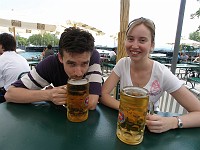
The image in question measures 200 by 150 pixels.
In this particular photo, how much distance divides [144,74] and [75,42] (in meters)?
0.65

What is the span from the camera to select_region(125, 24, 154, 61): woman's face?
121 centimetres

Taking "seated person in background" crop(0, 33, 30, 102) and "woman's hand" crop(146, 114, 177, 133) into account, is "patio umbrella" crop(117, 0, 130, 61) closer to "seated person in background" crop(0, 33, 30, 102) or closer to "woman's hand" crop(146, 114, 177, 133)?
"seated person in background" crop(0, 33, 30, 102)

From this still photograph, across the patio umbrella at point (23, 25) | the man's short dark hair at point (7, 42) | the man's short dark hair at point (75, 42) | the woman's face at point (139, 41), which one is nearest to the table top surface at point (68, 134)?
the man's short dark hair at point (75, 42)

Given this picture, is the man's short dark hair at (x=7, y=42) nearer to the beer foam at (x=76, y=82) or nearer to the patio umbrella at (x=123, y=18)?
the patio umbrella at (x=123, y=18)

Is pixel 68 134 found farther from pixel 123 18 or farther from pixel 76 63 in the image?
pixel 123 18

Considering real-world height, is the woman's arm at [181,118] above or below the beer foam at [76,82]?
below

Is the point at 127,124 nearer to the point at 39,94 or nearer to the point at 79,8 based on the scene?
the point at 39,94


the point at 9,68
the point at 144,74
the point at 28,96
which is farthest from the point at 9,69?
the point at 144,74

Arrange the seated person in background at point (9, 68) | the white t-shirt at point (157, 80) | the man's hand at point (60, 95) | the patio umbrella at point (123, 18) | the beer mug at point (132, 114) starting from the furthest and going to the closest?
the seated person in background at point (9, 68) → the patio umbrella at point (123, 18) → the white t-shirt at point (157, 80) → the man's hand at point (60, 95) → the beer mug at point (132, 114)

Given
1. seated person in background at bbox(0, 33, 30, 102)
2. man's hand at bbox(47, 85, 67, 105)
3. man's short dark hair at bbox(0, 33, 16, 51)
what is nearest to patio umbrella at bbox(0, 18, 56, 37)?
man's short dark hair at bbox(0, 33, 16, 51)

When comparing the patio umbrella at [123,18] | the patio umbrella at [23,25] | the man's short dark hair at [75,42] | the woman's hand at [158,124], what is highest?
the patio umbrella at [23,25]

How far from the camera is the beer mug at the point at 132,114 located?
0.61 metres

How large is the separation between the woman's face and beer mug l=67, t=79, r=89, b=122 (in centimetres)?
58

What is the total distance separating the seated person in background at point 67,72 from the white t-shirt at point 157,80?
0.87 feet
